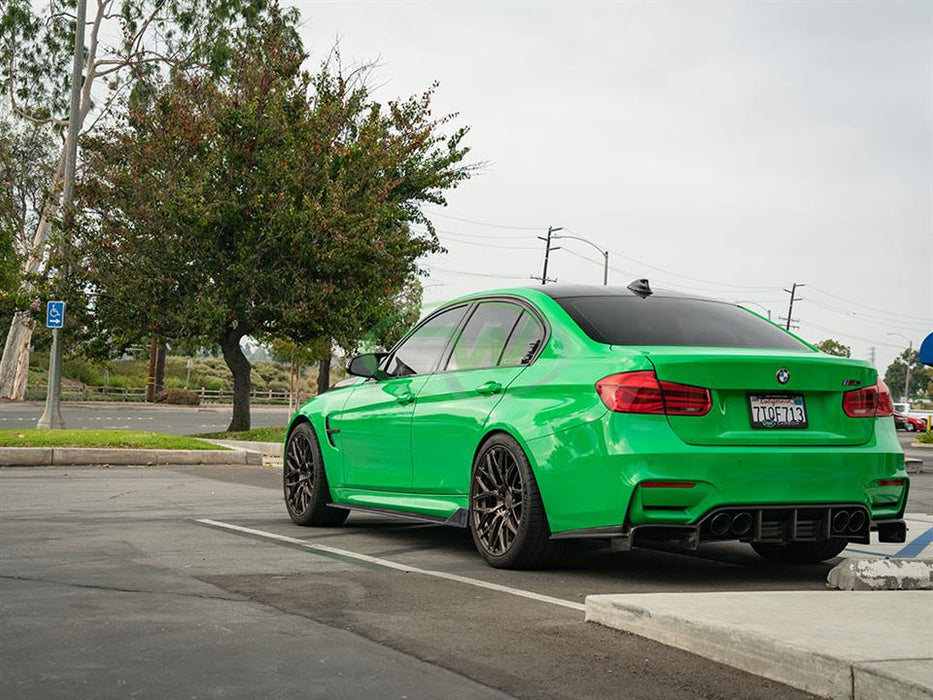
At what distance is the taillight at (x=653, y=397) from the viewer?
6.08m

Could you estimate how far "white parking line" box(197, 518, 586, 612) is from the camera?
19.0 feet

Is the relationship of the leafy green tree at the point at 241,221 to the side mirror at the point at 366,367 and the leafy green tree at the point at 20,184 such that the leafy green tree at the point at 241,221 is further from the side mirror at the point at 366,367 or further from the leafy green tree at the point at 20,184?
the leafy green tree at the point at 20,184

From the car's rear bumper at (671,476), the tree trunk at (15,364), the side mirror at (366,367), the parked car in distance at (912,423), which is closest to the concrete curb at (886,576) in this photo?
the car's rear bumper at (671,476)

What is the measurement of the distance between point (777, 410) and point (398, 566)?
7.51 ft

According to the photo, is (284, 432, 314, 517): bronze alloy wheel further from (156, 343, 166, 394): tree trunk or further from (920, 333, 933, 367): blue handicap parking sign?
(156, 343, 166, 394): tree trunk

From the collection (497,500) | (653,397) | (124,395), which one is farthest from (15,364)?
(653,397)

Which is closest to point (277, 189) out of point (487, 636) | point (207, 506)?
point (207, 506)

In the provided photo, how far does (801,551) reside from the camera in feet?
24.2

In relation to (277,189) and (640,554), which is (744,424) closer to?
(640,554)

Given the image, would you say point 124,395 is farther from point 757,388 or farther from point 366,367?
point 757,388

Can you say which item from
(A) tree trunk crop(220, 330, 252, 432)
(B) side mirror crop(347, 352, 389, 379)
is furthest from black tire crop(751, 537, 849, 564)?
(A) tree trunk crop(220, 330, 252, 432)

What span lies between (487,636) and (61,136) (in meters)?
50.7

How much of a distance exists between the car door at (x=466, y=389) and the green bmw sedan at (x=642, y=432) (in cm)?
1

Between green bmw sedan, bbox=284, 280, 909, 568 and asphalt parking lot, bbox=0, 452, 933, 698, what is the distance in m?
0.37
